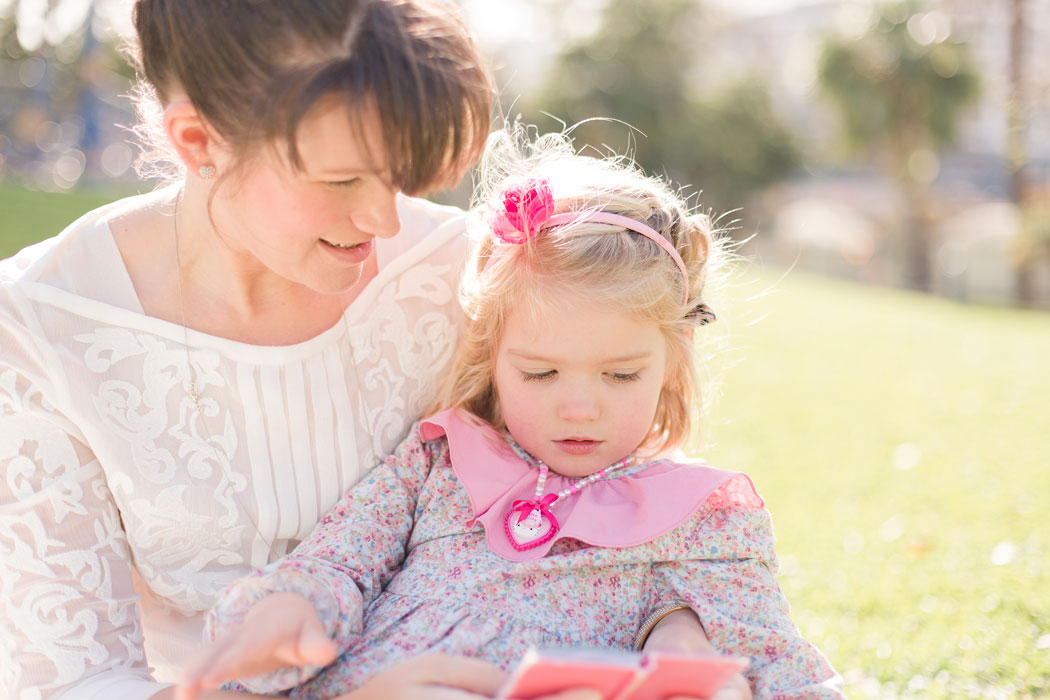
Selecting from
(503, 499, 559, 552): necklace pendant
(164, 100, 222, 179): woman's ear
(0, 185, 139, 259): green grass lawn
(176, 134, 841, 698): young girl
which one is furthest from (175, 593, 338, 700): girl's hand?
(0, 185, 139, 259): green grass lawn

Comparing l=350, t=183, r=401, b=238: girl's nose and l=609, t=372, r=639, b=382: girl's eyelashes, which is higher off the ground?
l=350, t=183, r=401, b=238: girl's nose

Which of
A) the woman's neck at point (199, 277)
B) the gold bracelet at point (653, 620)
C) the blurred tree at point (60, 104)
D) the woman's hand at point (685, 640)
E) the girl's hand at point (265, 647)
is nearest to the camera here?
the girl's hand at point (265, 647)

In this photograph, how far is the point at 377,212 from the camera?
72.8 inches

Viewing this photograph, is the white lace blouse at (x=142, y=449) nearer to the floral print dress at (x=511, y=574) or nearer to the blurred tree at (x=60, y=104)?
the floral print dress at (x=511, y=574)

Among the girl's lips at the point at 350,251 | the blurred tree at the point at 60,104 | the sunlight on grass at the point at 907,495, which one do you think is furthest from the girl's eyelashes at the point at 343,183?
the blurred tree at the point at 60,104

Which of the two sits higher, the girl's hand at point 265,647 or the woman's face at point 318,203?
the woman's face at point 318,203

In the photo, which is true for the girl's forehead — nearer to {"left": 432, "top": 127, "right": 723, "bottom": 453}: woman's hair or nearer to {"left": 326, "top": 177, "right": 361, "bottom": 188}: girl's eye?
{"left": 432, "top": 127, "right": 723, "bottom": 453}: woman's hair

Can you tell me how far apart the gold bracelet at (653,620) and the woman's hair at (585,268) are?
1.61 ft

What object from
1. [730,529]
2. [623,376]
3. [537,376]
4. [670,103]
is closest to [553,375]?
[537,376]

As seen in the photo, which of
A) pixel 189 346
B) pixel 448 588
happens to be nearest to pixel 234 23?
pixel 189 346

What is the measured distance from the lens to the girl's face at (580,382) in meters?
2.03

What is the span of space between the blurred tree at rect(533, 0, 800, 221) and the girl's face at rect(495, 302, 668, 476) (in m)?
29.1

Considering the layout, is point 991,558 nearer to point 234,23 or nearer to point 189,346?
point 189,346

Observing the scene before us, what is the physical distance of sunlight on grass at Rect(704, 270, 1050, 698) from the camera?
2.88 m
